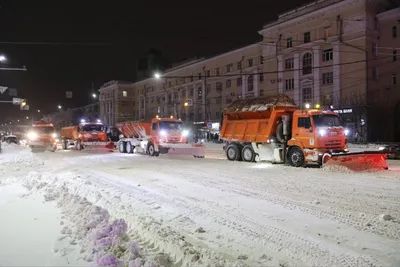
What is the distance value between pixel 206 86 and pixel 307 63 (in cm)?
2592

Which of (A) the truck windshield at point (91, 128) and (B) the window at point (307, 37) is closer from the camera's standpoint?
(A) the truck windshield at point (91, 128)

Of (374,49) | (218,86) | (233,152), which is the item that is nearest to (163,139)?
(233,152)

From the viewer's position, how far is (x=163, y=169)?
16.2m

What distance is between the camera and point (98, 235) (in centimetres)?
593

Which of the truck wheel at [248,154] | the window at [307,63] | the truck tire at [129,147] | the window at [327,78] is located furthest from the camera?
the window at [307,63]

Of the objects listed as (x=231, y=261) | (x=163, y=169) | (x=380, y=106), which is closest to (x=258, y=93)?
(x=380, y=106)

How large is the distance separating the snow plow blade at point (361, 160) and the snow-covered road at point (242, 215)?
1.11m

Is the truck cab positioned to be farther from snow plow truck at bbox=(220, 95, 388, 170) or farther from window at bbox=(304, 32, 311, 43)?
window at bbox=(304, 32, 311, 43)

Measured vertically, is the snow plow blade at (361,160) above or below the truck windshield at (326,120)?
below

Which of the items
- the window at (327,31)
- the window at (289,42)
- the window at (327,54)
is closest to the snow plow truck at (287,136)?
the window at (327,54)

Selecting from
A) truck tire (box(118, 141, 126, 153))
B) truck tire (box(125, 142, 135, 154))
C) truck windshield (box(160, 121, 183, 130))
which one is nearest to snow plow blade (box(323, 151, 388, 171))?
truck windshield (box(160, 121, 183, 130))

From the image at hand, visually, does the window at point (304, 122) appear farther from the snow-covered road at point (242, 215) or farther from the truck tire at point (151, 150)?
the truck tire at point (151, 150)

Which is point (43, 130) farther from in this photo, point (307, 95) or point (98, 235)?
point (307, 95)

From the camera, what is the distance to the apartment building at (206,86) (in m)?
59.9
